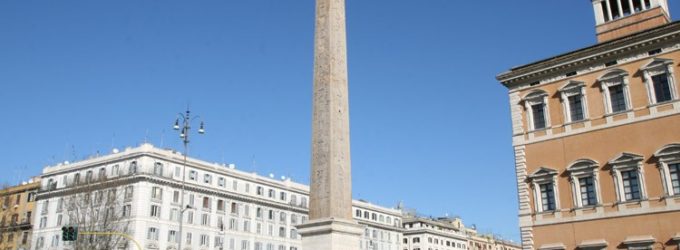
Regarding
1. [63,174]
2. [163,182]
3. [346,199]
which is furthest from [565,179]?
[63,174]

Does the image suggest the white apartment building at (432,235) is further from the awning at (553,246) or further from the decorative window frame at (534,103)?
the awning at (553,246)

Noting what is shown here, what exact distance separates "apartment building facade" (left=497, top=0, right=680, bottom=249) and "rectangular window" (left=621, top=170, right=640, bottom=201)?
1.6 inches

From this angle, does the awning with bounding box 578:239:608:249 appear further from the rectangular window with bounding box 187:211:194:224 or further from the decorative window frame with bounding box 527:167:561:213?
the rectangular window with bounding box 187:211:194:224

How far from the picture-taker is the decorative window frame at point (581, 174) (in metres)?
26.1

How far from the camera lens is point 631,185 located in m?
25.3

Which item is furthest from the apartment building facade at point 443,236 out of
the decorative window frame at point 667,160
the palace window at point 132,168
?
the decorative window frame at point 667,160

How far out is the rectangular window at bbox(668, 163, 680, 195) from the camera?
952 inches

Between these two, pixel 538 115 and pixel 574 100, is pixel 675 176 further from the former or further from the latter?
pixel 538 115

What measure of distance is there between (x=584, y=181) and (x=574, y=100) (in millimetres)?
3635

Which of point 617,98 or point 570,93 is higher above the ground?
point 570,93

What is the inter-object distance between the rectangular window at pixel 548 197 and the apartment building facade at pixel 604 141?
0.04 metres

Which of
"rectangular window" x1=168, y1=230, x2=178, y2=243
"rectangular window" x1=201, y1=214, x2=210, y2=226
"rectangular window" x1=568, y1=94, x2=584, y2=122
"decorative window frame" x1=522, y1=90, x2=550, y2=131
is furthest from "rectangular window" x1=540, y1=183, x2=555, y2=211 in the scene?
"rectangular window" x1=201, y1=214, x2=210, y2=226

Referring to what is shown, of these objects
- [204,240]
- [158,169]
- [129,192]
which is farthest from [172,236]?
[158,169]

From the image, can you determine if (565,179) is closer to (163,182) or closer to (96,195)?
(96,195)
